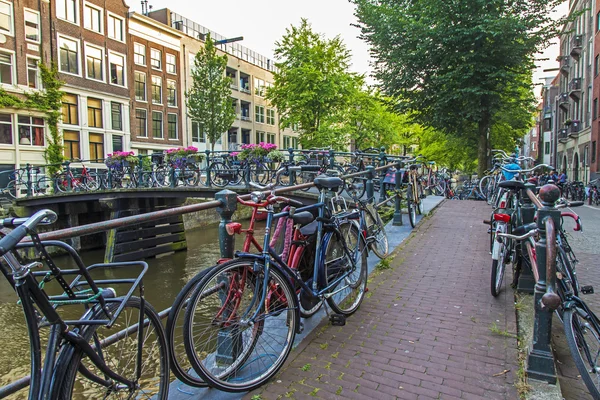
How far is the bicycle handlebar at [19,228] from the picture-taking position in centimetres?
134

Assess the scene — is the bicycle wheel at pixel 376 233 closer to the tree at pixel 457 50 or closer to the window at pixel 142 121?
the tree at pixel 457 50

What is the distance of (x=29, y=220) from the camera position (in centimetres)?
151

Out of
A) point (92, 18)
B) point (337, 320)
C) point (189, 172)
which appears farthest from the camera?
point (92, 18)

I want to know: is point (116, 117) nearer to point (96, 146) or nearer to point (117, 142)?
point (117, 142)

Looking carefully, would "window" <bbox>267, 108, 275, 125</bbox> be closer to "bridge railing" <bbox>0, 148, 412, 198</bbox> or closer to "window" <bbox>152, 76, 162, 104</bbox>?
"window" <bbox>152, 76, 162, 104</bbox>

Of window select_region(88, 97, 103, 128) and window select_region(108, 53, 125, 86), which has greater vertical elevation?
window select_region(108, 53, 125, 86)

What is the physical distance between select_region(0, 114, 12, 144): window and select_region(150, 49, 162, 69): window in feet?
38.7

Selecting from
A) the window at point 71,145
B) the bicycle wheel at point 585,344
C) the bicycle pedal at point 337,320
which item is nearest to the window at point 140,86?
the window at point 71,145

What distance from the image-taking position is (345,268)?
3725 mm

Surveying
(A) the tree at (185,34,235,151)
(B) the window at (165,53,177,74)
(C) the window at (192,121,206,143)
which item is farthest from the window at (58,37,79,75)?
Answer: (C) the window at (192,121,206,143)

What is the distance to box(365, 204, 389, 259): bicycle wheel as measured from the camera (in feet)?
17.8

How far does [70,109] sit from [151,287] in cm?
1866

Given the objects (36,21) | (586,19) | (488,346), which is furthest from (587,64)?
(36,21)

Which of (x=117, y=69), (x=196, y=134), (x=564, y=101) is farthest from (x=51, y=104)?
(x=564, y=101)
